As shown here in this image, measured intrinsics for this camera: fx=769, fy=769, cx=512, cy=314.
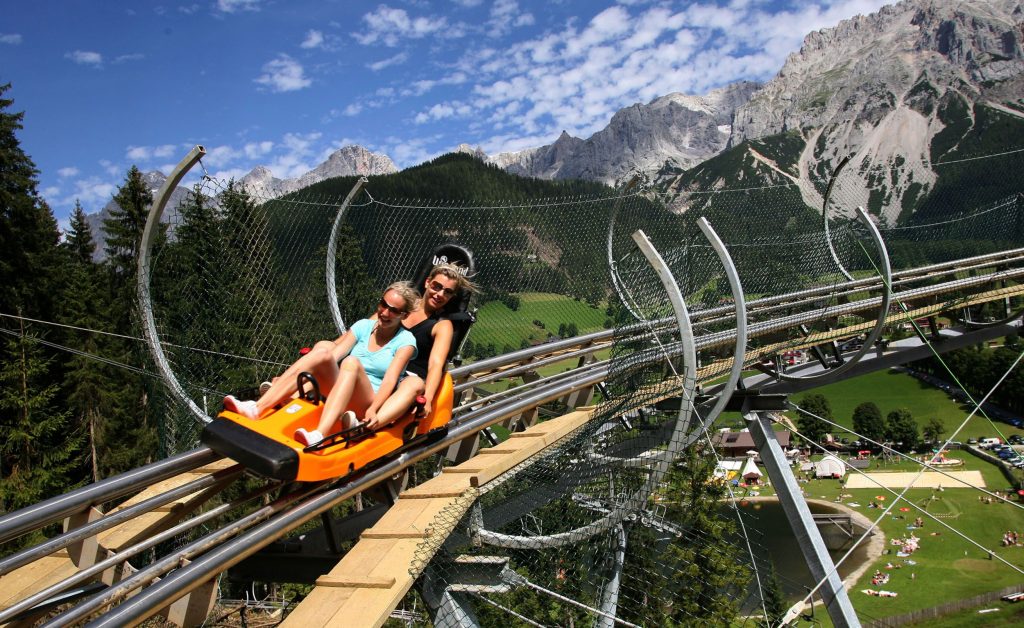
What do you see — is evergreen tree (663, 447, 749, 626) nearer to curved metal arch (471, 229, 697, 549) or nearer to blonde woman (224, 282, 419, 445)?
curved metal arch (471, 229, 697, 549)

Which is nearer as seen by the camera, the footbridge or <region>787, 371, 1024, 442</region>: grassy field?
the footbridge

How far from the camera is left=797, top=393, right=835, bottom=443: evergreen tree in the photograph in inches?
2537

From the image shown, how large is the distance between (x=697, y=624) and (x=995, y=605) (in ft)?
110

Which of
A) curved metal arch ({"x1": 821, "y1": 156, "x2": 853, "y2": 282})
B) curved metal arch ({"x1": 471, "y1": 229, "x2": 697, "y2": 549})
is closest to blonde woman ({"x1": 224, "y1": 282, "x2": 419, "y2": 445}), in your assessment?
curved metal arch ({"x1": 471, "y1": 229, "x2": 697, "y2": 549})

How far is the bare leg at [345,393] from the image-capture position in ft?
12.2

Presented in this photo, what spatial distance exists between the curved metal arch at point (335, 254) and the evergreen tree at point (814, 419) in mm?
60877

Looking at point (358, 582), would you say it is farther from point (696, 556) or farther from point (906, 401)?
point (906, 401)

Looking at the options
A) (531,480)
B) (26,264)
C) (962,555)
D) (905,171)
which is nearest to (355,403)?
(531,480)

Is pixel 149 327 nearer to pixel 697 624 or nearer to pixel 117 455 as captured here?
pixel 697 624

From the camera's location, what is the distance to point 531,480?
447 cm

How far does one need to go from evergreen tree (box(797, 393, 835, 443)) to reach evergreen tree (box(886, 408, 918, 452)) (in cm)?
520

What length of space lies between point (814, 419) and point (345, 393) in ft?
234

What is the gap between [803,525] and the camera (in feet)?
21.5

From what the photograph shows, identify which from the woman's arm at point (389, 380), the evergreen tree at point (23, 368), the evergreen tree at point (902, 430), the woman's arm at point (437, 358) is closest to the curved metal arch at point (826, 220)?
the woman's arm at point (437, 358)
